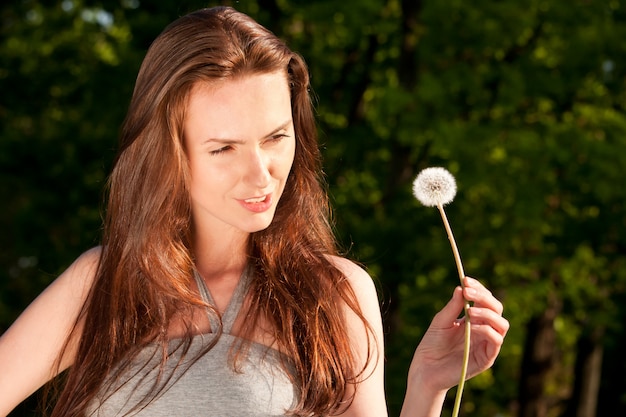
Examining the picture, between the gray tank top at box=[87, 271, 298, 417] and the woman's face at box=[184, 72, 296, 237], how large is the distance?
29 cm

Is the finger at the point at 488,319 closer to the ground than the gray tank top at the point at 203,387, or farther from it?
farther from it

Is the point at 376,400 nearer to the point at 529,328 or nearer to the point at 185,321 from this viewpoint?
the point at 185,321

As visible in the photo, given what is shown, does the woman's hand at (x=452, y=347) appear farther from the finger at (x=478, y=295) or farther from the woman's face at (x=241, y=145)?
the woman's face at (x=241, y=145)

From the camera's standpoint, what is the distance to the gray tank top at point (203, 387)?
6.89ft

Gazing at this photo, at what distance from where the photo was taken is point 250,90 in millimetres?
2098

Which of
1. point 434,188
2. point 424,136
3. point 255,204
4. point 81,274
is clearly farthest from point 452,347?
point 424,136

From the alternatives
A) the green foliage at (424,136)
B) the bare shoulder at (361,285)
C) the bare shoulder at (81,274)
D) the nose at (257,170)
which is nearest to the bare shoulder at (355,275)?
the bare shoulder at (361,285)

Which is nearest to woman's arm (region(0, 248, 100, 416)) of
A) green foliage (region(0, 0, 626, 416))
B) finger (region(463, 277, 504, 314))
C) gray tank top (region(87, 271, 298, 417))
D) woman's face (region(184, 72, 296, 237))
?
gray tank top (region(87, 271, 298, 417))

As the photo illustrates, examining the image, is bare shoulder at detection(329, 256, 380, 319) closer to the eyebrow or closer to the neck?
the neck

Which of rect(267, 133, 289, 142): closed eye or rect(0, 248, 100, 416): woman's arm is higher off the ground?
rect(267, 133, 289, 142): closed eye

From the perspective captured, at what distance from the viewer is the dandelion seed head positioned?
6.46 ft

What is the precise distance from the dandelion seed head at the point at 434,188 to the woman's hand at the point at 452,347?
18 cm

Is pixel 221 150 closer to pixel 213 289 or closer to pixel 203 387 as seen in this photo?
pixel 213 289

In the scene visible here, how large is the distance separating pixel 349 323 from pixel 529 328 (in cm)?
983
